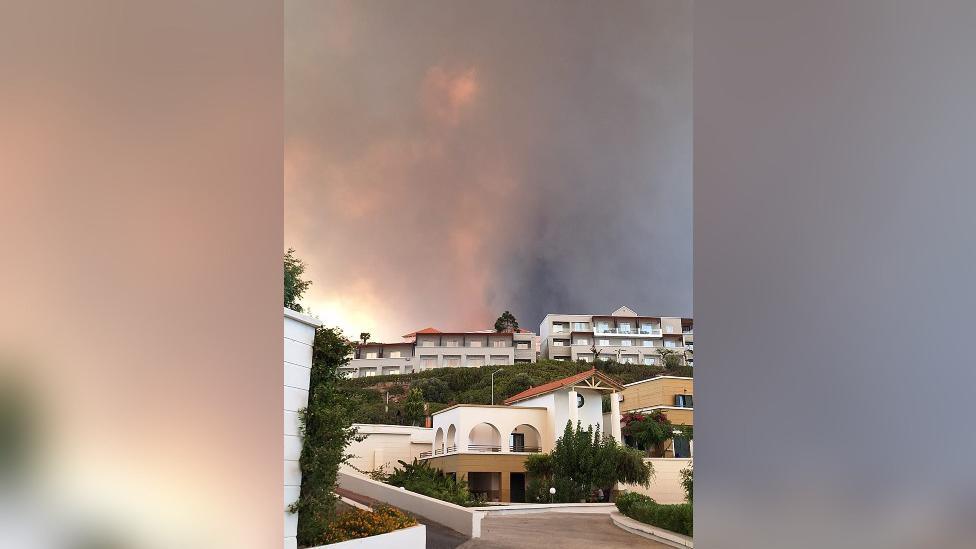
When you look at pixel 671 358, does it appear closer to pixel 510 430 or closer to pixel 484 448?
pixel 510 430

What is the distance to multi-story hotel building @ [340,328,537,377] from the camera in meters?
25.2

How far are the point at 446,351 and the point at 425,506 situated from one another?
56.1ft

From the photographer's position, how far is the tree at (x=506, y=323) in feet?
87.8

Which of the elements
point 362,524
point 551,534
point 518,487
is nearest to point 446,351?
point 518,487

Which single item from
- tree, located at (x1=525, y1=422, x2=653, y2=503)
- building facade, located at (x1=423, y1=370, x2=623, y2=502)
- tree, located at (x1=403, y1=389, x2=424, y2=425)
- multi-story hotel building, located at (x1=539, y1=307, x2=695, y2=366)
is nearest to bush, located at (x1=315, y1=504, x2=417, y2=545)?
tree, located at (x1=525, y1=422, x2=653, y2=503)

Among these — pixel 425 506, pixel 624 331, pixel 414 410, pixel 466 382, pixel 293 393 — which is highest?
pixel 624 331

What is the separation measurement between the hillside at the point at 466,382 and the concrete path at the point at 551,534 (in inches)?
397

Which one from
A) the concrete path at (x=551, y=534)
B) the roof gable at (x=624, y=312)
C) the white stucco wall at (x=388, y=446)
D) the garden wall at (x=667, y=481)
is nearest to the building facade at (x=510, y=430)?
the white stucco wall at (x=388, y=446)

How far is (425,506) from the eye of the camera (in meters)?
8.67
